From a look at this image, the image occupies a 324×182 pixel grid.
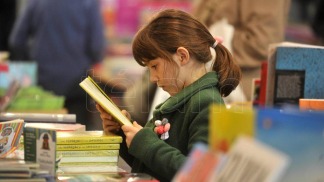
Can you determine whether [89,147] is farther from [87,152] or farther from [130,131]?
[130,131]

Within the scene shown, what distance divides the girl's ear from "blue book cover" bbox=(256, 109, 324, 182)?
38.4 inches

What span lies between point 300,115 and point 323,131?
0.25 feet

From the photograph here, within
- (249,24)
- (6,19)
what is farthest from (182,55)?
(6,19)

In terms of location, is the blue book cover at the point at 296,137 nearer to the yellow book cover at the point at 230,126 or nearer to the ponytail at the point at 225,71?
the yellow book cover at the point at 230,126

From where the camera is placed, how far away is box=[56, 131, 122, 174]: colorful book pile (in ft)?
8.67

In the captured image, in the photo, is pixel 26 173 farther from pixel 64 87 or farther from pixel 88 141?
pixel 64 87

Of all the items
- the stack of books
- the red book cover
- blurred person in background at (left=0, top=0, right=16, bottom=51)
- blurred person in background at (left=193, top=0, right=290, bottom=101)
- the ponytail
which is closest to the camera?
the stack of books

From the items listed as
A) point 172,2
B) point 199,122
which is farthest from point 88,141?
point 172,2

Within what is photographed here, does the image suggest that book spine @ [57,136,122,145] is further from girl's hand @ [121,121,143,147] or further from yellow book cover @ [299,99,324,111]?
yellow book cover @ [299,99,324,111]

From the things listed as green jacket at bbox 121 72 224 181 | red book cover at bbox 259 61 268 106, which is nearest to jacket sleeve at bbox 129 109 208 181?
green jacket at bbox 121 72 224 181

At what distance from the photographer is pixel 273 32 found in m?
4.56

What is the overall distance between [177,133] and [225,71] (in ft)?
1.11

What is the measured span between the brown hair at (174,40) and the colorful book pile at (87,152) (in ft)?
1.20

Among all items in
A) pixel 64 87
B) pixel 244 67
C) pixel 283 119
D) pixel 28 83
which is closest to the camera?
pixel 283 119
